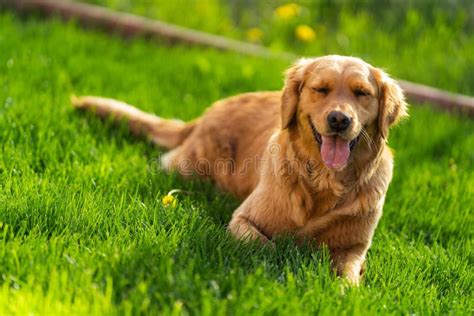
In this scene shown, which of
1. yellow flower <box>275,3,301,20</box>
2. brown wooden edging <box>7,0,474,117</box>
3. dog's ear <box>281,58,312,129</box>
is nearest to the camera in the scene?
dog's ear <box>281,58,312,129</box>

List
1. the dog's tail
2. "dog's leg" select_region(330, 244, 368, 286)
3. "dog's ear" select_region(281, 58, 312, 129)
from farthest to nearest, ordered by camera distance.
→ the dog's tail
"dog's ear" select_region(281, 58, 312, 129)
"dog's leg" select_region(330, 244, 368, 286)

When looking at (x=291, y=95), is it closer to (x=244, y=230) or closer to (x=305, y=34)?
(x=244, y=230)

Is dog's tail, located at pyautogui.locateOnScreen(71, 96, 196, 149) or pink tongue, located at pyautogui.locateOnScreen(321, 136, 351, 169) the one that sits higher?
pink tongue, located at pyautogui.locateOnScreen(321, 136, 351, 169)

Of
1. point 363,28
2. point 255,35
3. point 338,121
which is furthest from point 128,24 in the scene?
point 338,121

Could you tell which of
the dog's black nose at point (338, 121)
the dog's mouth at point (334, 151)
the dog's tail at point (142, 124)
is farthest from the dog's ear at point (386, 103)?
the dog's tail at point (142, 124)

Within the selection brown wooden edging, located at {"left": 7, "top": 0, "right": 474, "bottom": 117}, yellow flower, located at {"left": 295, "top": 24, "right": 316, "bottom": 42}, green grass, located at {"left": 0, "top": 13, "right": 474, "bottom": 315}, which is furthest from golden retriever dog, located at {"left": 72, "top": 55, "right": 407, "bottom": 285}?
yellow flower, located at {"left": 295, "top": 24, "right": 316, "bottom": 42}

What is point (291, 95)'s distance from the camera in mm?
3857

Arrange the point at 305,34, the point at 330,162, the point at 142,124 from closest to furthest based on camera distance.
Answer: the point at 330,162
the point at 142,124
the point at 305,34

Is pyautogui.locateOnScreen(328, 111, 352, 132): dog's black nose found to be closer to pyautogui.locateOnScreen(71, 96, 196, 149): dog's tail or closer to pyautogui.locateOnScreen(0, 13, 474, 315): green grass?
pyautogui.locateOnScreen(0, 13, 474, 315): green grass

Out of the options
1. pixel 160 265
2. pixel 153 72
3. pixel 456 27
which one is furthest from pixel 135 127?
pixel 456 27

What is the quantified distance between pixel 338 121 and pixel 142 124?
1.93 meters

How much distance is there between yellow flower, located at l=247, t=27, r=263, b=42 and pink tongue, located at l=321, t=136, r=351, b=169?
406 centimetres

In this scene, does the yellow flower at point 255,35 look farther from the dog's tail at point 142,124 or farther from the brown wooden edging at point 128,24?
the dog's tail at point 142,124

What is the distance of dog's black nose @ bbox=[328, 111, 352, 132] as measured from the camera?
11.3ft
